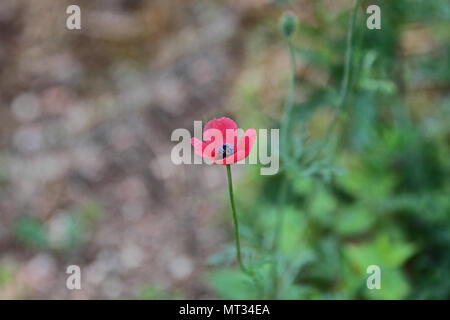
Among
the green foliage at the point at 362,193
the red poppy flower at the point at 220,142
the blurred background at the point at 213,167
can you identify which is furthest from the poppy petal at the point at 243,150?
the green foliage at the point at 362,193

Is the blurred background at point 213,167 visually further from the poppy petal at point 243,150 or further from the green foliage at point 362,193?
the poppy petal at point 243,150

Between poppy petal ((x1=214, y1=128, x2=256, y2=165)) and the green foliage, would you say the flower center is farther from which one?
the green foliage

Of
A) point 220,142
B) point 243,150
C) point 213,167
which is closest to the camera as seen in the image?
point 243,150

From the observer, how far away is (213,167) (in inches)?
118

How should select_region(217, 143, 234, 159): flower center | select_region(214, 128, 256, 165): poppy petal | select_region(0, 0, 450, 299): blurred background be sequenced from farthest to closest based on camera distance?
1. select_region(0, 0, 450, 299): blurred background
2. select_region(217, 143, 234, 159): flower center
3. select_region(214, 128, 256, 165): poppy petal

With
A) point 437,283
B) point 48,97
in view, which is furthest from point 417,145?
point 48,97

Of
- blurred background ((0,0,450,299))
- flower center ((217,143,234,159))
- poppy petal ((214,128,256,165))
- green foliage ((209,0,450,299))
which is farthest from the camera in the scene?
blurred background ((0,0,450,299))

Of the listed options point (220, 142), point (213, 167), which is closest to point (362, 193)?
point (213, 167)

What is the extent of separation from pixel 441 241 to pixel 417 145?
470 mm

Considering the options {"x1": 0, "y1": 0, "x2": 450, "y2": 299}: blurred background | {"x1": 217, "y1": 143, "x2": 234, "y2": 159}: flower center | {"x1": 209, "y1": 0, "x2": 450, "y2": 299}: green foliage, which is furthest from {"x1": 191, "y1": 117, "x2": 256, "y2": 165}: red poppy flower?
{"x1": 209, "y1": 0, "x2": 450, "y2": 299}: green foliage

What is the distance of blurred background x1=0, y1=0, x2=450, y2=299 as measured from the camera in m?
2.21

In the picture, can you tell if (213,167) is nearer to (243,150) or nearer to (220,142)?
(220,142)

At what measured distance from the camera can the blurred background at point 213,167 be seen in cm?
221

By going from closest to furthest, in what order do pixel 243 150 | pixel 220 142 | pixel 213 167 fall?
1. pixel 243 150
2. pixel 220 142
3. pixel 213 167
